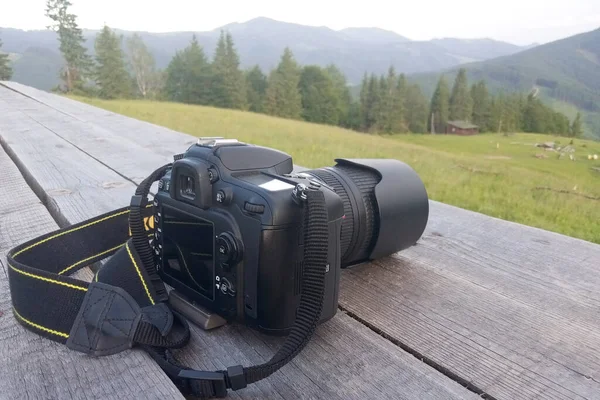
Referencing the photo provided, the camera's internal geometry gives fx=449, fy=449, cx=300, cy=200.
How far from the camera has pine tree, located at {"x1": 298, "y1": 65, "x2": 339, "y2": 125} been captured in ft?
170

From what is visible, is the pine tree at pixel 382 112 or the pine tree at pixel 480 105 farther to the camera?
the pine tree at pixel 480 105

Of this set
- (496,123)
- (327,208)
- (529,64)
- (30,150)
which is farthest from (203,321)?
(529,64)

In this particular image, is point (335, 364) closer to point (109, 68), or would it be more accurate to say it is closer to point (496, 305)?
point (496, 305)

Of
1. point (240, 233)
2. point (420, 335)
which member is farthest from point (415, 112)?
point (240, 233)

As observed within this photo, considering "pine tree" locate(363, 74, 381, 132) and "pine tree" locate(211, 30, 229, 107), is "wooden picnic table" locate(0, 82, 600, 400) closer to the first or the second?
"pine tree" locate(211, 30, 229, 107)

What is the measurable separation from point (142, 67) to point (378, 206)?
55.4 meters

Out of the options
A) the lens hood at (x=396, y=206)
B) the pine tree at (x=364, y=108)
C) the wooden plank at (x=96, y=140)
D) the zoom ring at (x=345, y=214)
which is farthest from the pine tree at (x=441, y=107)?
the zoom ring at (x=345, y=214)

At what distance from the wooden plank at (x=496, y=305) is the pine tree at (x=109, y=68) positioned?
42513 millimetres

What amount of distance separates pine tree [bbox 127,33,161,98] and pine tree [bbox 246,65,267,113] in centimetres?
1052

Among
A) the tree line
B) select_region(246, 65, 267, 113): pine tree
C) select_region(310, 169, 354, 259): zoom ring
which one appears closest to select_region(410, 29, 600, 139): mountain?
the tree line

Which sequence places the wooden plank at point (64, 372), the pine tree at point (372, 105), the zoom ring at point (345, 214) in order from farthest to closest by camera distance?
the pine tree at point (372, 105), the zoom ring at point (345, 214), the wooden plank at point (64, 372)

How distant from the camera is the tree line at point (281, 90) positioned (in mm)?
39219

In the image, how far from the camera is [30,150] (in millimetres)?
2688

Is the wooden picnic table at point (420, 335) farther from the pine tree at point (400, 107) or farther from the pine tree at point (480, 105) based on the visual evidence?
the pine tree at point (480, 105)
